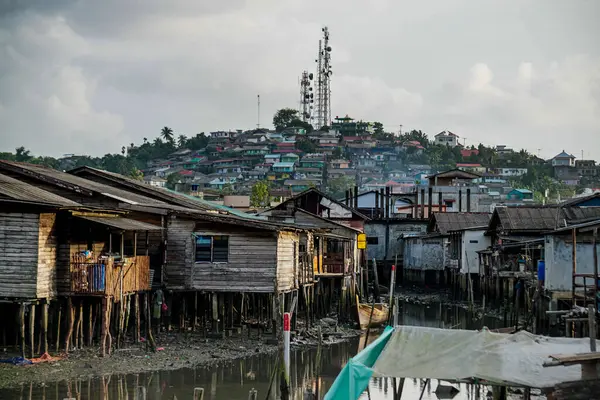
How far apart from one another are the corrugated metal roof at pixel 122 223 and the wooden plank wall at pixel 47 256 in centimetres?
88

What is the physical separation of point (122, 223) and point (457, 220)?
114ft

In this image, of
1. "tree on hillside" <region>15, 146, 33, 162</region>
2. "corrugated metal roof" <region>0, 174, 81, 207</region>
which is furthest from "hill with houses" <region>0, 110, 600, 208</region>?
"corrugated metal roof" <region>0, 174, 81, 207</region>

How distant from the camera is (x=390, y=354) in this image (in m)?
15.0

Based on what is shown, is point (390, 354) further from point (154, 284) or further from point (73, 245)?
point (154, 284)

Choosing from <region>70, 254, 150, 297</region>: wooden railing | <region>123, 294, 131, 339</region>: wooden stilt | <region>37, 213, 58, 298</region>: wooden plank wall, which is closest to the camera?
<region>37, 213, 58, 298</region>: wooden plank wall

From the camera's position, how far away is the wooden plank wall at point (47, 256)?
24.1 metres

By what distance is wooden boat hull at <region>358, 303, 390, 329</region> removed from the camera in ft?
117

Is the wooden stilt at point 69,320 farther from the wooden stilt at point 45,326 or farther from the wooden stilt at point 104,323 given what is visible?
the wooden stilt at point 104,323

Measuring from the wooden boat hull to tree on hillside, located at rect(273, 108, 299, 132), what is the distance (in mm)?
133700

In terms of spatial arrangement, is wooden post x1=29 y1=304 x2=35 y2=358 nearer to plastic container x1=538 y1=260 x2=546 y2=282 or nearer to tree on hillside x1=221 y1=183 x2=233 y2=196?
plastic container x1=538 y1=260 x2=546 y2=282

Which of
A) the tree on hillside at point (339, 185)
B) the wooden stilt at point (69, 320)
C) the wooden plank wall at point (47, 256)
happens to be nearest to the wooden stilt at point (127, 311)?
the wooden stilt at point (69, 320)

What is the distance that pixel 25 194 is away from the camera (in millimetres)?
24672

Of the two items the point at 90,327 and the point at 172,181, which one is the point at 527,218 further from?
the point at 172,181

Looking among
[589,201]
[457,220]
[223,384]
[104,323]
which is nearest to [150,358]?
[104,323]
